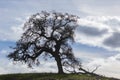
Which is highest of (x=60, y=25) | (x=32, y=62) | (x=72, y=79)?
(x=60, y=25)

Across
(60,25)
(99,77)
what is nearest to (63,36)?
(60,25)

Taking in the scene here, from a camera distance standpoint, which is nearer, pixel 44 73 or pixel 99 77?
pixel 99 77

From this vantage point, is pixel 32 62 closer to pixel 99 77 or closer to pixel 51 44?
pixel 51 44

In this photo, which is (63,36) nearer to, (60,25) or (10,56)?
(60,25)

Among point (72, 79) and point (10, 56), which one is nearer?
point (72, 79)

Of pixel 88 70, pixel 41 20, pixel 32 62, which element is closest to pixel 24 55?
pixel 32 62

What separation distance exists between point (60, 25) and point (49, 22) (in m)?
1.88

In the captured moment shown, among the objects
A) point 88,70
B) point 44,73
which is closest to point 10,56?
point 44,73

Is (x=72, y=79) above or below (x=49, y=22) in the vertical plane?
below

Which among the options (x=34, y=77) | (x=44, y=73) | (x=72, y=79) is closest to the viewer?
(x=72, y=79)

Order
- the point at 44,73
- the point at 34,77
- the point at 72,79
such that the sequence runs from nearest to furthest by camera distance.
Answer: the point at 72,79 → the point at 34,77 → the point at 44,73

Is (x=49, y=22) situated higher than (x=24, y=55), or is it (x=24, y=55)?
(x=49, y=22)

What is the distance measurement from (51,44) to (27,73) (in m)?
6.10

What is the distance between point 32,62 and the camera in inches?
2640
